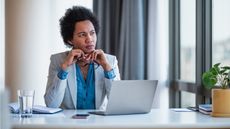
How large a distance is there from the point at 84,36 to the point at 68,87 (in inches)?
14.5

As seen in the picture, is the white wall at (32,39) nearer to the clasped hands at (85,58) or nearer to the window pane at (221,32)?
the window pane at (221,32)

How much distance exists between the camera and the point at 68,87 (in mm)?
2605

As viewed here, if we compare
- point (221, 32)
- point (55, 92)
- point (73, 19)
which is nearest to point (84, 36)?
point (73, 19)

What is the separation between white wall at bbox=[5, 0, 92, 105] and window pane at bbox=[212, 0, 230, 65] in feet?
7.34

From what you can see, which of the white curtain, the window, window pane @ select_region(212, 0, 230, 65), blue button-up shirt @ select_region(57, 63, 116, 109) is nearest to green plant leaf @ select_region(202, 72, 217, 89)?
blue button-up shirt @ select_region(57, 63, 116, 109)

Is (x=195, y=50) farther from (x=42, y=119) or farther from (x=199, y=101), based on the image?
(x=42, y=119)

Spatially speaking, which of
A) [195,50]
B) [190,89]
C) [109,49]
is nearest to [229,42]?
[195,50]

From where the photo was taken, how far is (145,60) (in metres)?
4.40

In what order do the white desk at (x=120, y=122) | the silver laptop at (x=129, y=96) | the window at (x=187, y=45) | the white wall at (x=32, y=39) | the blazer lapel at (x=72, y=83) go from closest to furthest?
the white desk at (x=120, y=122) < the silver laptop at (x=129, y=96) < the blazer lapel at (x=72, y=83) < the window at (x=187, y=45) < the white wall at (x=32, y=39)

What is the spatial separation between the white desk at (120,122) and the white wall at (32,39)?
3003 millimetres

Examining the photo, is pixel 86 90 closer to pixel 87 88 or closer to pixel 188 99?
pixel 87 88

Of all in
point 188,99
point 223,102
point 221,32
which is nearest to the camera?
point 223,102

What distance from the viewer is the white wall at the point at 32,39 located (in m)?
5.01

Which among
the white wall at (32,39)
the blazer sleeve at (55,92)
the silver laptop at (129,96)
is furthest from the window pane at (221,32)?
the white wall at (32,39)
